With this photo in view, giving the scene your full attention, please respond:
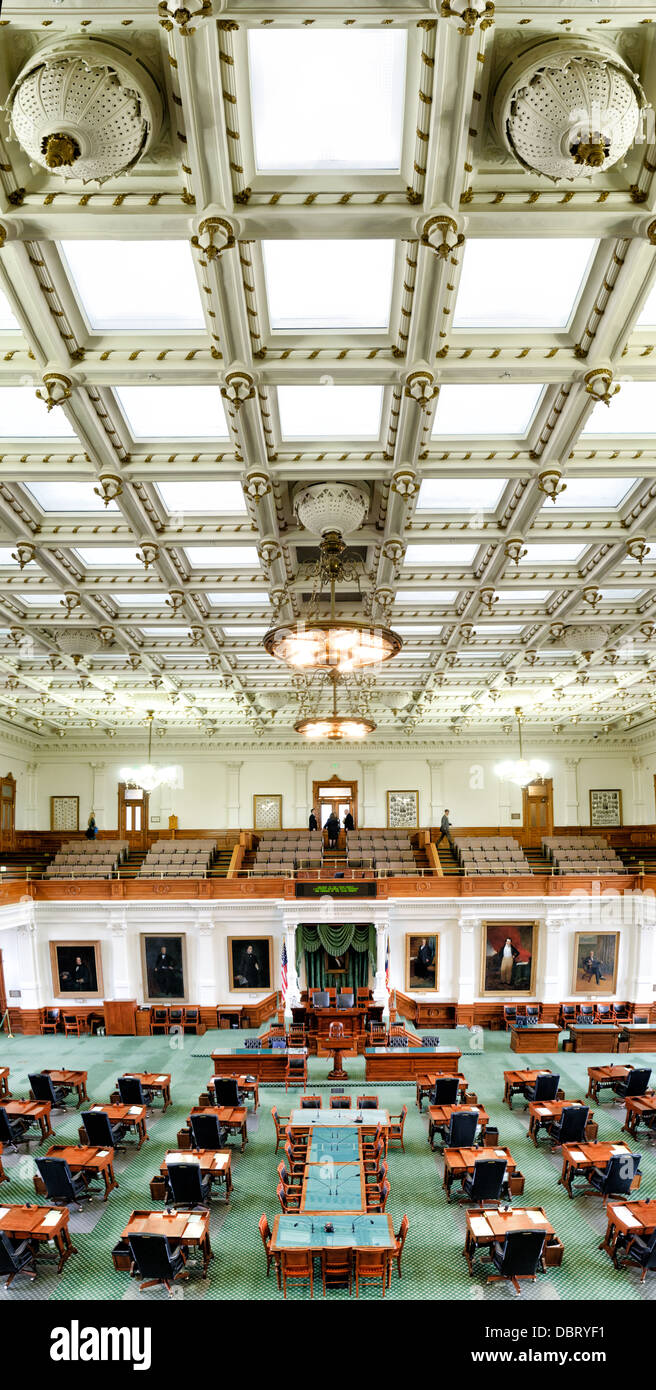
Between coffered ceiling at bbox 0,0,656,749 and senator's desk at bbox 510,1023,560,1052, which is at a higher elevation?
coffered ceiling at bbox 0,0,656,749

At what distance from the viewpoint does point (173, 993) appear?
64.4 feet

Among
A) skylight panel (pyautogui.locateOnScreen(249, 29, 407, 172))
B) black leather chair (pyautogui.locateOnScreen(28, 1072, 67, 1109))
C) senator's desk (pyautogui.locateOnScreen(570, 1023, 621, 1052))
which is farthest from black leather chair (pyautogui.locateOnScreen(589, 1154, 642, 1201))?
skylight panel (pyautogui.locateOnScreen(249, 29, 407, 172))

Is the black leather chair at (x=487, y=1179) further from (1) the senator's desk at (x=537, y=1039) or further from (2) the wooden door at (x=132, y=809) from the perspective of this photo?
(2) the wooden door at (x=132, y=809)

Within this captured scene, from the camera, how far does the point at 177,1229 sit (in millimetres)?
8023

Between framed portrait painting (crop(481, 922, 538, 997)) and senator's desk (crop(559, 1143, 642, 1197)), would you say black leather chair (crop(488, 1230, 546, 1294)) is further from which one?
framed portrait painting (crop(481, 922, 538, 997))

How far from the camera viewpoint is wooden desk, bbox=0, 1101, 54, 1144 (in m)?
12.1

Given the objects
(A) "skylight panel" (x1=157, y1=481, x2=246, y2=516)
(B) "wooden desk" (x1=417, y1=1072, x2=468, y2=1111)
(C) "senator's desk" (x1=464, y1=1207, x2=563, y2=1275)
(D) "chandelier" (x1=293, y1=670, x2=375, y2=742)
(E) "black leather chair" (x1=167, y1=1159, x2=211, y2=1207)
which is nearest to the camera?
(C) "senator's desk" (x1=464, y1=1207, x2=563, y2=1275)

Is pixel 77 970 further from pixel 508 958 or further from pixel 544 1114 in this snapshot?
pixel 544 1114

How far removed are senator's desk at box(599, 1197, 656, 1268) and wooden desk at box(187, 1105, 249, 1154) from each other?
5.20 metres

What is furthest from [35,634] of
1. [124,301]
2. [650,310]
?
[650,310]

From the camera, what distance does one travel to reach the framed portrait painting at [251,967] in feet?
64.8
